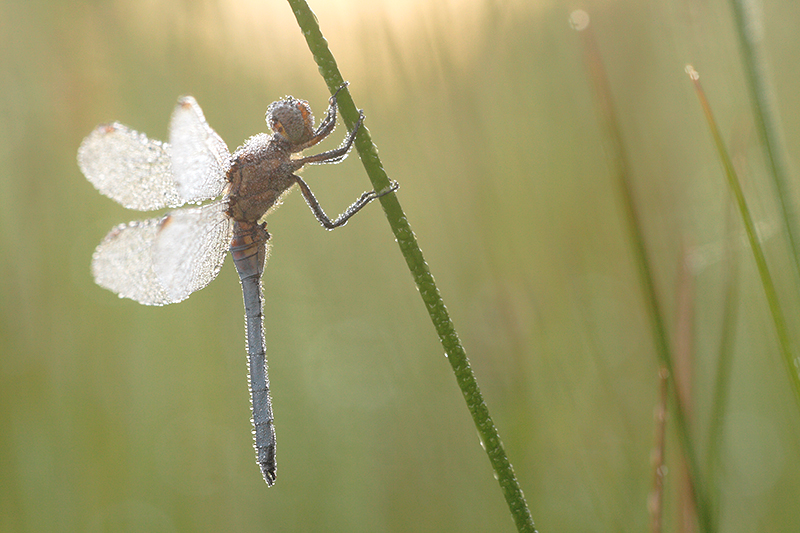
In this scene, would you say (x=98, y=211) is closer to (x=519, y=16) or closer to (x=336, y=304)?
(x=336, y=304)

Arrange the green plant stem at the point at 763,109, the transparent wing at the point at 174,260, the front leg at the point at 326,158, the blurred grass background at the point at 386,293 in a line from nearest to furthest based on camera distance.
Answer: the green plant stem at the point at 763,109
the front leg at the point at 326,158
the transparent wing at the point at 174,260
the blurred grass background at the point at 386,293

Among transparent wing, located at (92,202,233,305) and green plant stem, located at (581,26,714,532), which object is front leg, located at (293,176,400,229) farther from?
green plant stem, located at (581,26,714,532)

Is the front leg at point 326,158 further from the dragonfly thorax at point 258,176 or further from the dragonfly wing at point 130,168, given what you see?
the dragonfly wing at point 130,168

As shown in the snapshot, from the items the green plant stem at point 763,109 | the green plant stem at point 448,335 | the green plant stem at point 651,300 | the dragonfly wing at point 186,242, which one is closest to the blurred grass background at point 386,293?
the dragonfly wing at point 186,242

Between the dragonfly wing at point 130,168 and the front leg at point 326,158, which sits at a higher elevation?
the dragonfly wing at point 130,168

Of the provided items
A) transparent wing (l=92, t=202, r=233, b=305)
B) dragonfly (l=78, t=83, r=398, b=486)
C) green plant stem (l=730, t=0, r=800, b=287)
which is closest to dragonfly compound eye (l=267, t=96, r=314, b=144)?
dragonfly (l=78, t=83, r=398, b=486)

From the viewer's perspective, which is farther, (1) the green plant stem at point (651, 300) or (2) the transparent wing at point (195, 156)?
(2) the transparent wing at point (195, 156)

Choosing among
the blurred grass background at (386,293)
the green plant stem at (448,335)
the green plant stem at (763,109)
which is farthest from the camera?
the blurred grass background at (386,293)

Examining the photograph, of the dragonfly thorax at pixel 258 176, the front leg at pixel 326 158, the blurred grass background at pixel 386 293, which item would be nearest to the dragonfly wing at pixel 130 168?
Answer: the dragonfly thorax at pixel 258 176

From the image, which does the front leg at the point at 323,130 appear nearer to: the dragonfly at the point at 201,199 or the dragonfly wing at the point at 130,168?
the dragonfly at the point at 201,199
